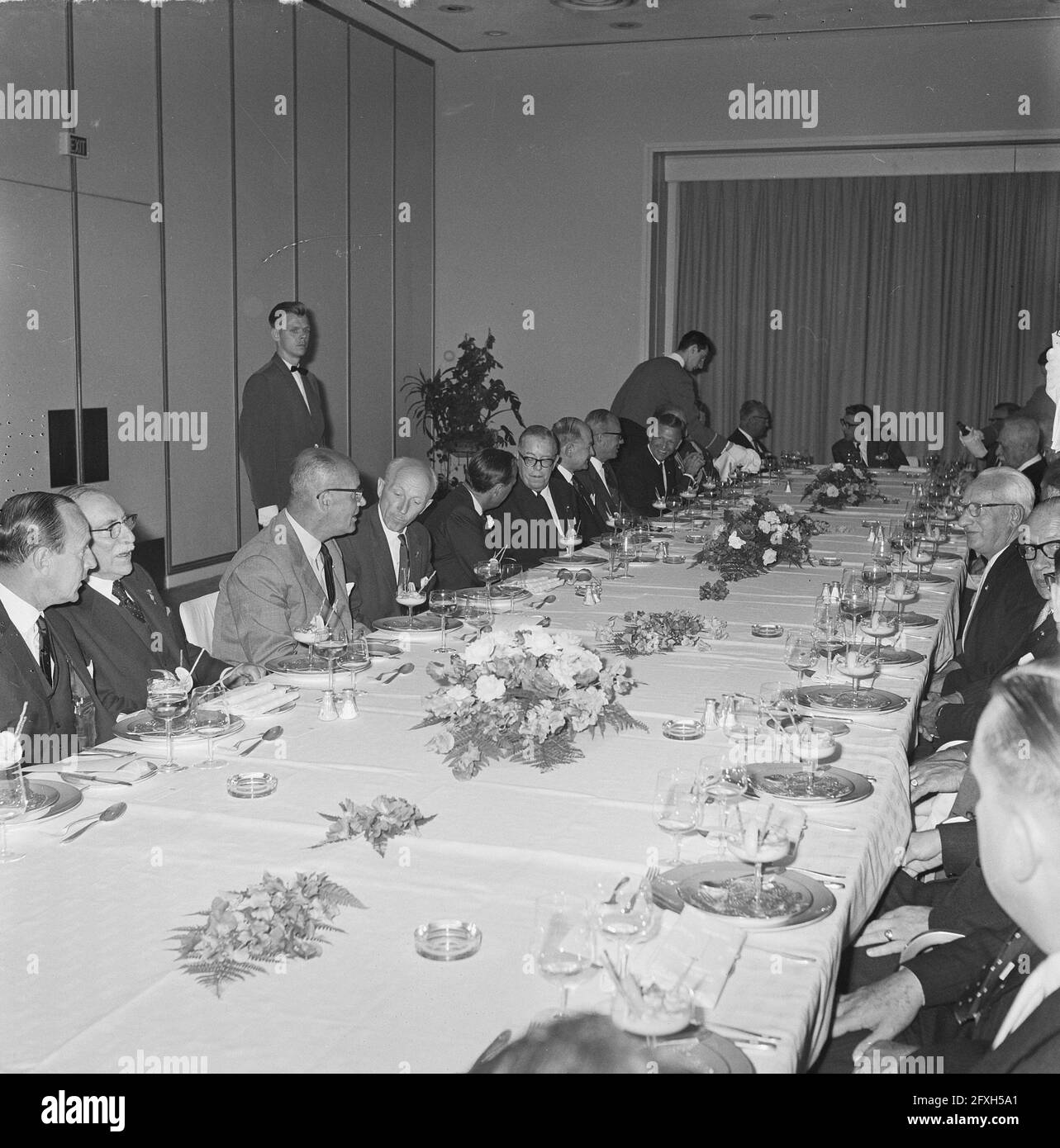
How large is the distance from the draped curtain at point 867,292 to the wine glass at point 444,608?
9.18m

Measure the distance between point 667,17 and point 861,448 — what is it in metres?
4.23

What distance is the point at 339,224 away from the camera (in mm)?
9688

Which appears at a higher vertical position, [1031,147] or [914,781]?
[1031,147]

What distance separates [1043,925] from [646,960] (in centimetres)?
49

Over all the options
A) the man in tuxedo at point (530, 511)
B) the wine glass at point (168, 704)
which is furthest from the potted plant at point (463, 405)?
the wine glass at point (168, 704)

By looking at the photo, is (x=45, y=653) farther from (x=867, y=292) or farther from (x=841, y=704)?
(x=867, y=292)

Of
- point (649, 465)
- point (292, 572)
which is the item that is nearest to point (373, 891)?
point (292, 572)

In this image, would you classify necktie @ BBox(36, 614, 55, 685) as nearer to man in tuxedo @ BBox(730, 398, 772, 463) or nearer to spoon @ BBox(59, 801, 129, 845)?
spoon @ BBox(59, 801, 129, 845)

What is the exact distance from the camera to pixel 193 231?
775 centimetres

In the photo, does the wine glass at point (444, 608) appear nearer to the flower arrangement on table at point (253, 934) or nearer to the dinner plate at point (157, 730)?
the dinner plate at point (157, 730)

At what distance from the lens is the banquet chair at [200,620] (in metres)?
3.88

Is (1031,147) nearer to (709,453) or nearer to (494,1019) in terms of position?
(709,453)

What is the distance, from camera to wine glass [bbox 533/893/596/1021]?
158cm
